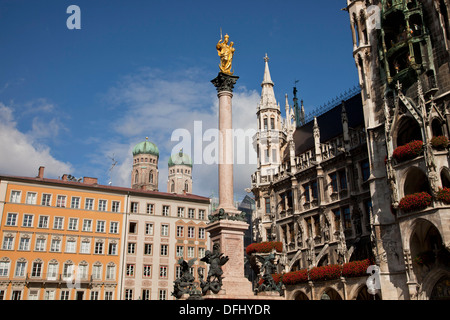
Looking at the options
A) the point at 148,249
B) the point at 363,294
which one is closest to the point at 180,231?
the point at 148,249

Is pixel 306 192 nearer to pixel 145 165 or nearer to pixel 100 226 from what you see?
pixel 100 226

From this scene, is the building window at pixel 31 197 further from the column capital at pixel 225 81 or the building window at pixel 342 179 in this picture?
the building window at pixel 342 179

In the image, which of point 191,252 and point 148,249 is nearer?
point 148,249

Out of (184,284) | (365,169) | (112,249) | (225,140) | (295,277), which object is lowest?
(184,284)

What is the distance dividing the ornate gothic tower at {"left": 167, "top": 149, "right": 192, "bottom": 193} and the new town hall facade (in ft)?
407

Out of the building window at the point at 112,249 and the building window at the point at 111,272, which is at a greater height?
the building window at the point at 112,249

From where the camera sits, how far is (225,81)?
24719mm

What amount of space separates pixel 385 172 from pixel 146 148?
136m

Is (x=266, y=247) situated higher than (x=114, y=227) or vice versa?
(x=114, y=227)

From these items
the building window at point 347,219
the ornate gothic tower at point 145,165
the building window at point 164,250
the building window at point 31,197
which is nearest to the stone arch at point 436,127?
the building window at point 347,219

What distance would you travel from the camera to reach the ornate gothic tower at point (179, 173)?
16800 cm

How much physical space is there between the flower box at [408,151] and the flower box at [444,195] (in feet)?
9.98

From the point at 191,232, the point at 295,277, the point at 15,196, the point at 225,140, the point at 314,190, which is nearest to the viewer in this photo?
the point at 225,140

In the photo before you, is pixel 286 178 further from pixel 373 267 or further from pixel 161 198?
pixel 161 198
